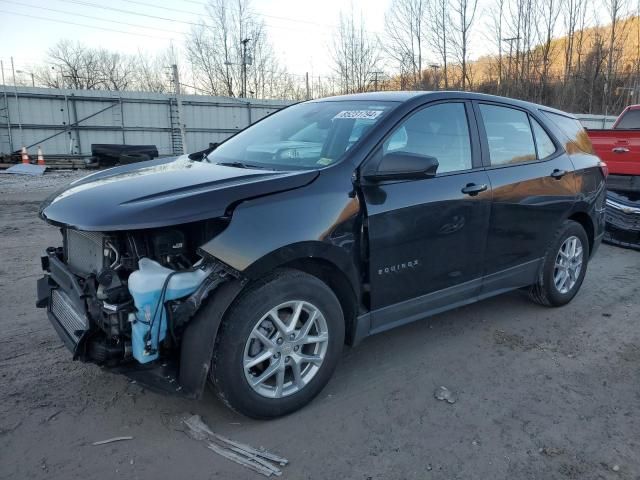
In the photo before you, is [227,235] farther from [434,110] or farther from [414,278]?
[434,110]

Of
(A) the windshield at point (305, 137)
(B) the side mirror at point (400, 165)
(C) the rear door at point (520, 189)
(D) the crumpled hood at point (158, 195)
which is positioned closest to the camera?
(D) the crumpled hood at point (158, 195)

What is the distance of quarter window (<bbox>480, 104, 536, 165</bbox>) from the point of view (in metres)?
3.76

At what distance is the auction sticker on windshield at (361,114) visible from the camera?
3.23 metres

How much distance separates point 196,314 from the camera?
2441 millimetres

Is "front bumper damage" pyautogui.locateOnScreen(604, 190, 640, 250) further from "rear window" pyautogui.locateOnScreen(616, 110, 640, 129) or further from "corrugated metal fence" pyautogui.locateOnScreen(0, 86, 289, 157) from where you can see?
"corrugated metal fence" pyautogui.locateOnScreen(0, 86, 289, 157)

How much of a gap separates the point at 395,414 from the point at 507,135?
2390 mm

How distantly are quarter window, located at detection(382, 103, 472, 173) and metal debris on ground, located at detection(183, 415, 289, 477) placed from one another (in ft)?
6.14

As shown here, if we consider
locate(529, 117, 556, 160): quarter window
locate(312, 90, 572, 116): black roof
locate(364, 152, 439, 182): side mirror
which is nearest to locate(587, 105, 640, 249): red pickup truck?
locate(529, 117, 556, 160): quarter window

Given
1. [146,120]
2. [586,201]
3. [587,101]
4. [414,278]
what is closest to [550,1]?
[587,101]

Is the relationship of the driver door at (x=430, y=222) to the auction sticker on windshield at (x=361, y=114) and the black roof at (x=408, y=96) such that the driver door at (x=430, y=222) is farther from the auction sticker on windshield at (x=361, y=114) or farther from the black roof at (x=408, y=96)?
the auction sticker on windshield at (x=361, y=114)

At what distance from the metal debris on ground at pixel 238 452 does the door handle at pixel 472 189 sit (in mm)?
2091

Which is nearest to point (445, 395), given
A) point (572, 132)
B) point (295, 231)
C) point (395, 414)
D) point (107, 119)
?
point (395, 414)

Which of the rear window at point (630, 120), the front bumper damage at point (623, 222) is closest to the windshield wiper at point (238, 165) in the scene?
the front bumper damage at point (623, 222)

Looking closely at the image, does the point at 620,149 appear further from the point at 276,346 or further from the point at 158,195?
the point at 158,195
